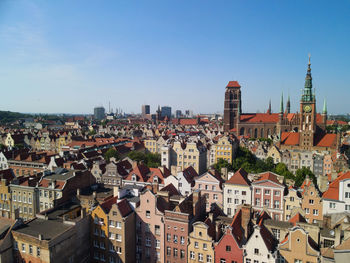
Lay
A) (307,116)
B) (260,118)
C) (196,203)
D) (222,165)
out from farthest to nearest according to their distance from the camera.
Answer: (260,118) < (307,116) < (222,165) < (196,203)

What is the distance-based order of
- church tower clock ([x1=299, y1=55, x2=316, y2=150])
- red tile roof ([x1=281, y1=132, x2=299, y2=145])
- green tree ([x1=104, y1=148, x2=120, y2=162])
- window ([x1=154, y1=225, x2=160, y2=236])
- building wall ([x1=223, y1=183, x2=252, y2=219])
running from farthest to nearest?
red tile roof ([x1=281, y1=132, x2=299, y2=145]), church tower clock ([x1=299, y1=55, x2=316, y2=150]), green tree ([x1=104, y1=148, x2=120, y2=162]), building wall ([x1=223, y1=183, x2=252, y2=219]), window ([x1=154, y1=225, x2=160, y2=236])

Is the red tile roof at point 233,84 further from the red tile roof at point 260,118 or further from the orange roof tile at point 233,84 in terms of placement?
the red tile roof at point 260,118

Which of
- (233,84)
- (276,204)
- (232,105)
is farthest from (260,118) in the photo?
(276,204)

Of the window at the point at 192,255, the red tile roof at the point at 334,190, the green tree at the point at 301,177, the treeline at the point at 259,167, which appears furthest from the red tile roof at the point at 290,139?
the window at the point at 192,255

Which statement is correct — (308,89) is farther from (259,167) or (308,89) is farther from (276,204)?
(276,204)

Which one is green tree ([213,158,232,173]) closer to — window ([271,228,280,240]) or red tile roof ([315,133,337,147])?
window ([271,228,280,240])

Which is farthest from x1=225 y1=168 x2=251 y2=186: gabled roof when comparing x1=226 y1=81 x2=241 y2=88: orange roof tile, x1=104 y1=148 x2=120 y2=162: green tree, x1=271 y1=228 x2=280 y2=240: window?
x1=226 y1=81 x2=241 y2=88: orange roof tile
